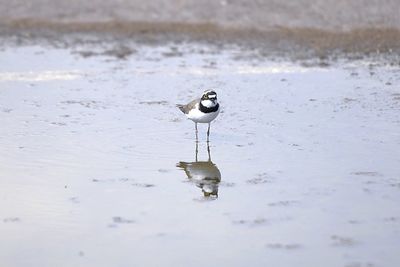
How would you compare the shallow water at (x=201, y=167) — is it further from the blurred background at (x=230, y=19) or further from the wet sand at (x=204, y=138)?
the blurred background at (x=230, y=19)

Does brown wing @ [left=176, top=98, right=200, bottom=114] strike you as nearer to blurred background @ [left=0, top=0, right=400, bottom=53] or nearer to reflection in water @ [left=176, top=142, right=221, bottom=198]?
reflection in water @ [left=176, top=142, right=221, bottom=198]

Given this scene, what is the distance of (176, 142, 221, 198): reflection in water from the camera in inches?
405

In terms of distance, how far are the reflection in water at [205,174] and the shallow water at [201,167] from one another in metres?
0.05

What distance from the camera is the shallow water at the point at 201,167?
8.34 m

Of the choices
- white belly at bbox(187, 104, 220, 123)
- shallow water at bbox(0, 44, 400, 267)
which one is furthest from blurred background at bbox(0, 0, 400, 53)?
white belly at bbox(187, 104, 220, 123)

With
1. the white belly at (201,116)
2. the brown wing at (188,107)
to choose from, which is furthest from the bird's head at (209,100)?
the brown wing at (188,107)

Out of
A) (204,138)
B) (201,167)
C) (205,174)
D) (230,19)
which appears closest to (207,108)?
(204,138)

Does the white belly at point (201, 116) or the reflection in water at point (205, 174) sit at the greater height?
the white belly at point (201, 116)

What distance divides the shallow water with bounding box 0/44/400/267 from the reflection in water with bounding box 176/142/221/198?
5 cm

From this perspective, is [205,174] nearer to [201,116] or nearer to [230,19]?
[201,116]

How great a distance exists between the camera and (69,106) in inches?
594

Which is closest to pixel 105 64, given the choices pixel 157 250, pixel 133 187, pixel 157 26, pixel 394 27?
pixel 157 26

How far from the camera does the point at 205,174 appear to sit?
432 inches

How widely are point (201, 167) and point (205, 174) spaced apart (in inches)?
14.0
